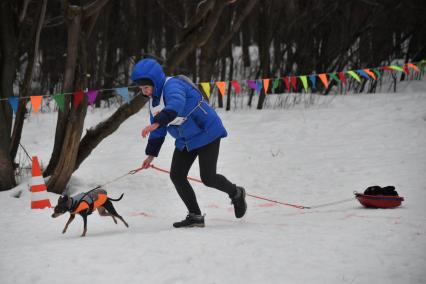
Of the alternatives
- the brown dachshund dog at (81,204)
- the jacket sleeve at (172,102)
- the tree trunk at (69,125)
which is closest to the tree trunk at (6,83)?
the tree trunk at (69,125)

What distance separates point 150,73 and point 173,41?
1654 cm

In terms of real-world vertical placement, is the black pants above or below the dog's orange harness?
above

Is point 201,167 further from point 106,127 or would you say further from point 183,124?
point 106,127

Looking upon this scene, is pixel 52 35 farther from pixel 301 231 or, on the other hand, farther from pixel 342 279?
pixel 342 279

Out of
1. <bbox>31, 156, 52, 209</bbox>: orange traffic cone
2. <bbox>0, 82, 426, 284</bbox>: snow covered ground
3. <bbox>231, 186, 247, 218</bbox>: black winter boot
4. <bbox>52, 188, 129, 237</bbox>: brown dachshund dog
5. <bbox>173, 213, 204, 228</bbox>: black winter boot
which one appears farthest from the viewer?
<bbox>31, 156, 52, 209</bbox>: orange traffic cone

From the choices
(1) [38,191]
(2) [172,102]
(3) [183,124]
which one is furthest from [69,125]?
(2) [172,102]

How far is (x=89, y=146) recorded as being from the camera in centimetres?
725

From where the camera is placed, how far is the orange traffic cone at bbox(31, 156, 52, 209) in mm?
6230

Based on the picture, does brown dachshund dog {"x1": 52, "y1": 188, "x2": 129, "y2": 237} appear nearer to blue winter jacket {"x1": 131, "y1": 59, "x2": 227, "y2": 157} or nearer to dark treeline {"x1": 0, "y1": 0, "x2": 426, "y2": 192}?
blue winter jacket {"x1": 131, "y1": 59, "x2": 227, "y2": 157}

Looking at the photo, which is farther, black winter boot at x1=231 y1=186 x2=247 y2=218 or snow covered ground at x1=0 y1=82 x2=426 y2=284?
black winter boot at x1=231 y1=186 x2=247 y2=218

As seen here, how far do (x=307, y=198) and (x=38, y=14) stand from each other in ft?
14.4

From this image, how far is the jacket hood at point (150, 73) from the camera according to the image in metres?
4.62

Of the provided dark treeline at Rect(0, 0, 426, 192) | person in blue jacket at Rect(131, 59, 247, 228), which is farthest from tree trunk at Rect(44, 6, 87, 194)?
person in blue jacket at Rect(131, 59, 247, 228)

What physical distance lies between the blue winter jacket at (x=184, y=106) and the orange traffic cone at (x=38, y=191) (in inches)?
79.3
